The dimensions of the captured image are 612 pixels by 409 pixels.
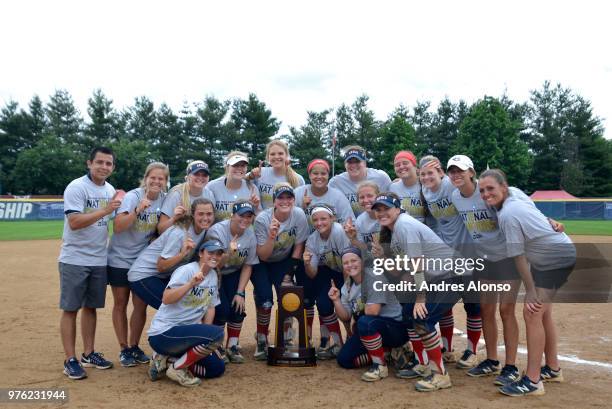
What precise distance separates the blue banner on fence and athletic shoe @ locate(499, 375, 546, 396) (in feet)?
96.3

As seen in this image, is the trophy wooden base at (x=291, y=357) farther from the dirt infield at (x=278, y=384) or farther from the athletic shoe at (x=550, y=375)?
the athletic shoe at (x=550, y=375)

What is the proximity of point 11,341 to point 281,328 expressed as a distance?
3559mm

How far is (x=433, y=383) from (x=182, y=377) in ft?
7.81

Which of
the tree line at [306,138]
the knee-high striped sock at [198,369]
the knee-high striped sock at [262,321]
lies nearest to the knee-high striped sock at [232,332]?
the knee-high striped sock at [262,321]

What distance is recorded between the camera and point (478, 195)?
5074mm

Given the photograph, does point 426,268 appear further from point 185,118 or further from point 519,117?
point 519,117

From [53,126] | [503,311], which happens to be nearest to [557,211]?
[503,311]

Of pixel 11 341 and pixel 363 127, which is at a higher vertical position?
pixel 363 127

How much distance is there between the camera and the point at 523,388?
4461 mm

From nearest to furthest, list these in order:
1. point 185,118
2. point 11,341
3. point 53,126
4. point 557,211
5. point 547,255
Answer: point 547,255 → point 11,341 → point 557,211 → point 185,118 → point 53,126

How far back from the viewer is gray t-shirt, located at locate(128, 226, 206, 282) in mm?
5254

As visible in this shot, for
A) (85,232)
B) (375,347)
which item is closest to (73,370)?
(85,232)

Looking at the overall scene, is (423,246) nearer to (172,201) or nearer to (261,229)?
(261,229)

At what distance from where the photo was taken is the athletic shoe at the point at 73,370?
16.2ft
